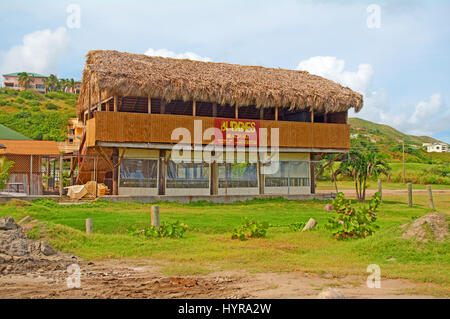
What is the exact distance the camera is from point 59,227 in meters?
10.9

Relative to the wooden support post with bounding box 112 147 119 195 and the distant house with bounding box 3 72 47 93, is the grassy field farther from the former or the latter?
the distant house with bounding box 3 72 47 93

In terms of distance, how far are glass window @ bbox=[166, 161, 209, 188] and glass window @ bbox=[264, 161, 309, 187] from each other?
3313 mm

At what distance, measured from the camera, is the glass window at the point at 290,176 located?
24.9 meters

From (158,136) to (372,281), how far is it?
14995mm

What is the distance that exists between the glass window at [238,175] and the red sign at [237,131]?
4.39ft

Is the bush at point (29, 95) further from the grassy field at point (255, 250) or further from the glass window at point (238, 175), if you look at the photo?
the grassy field at point (255, 250)

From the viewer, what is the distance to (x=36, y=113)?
238 ft

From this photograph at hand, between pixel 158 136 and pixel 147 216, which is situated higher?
pixel 158 136

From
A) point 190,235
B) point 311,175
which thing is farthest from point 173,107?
point 190,235

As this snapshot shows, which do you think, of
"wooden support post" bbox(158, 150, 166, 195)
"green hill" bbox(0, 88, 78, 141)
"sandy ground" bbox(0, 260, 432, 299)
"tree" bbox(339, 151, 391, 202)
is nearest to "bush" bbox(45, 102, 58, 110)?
"green hill" bbox(0, 88, 78, 141)

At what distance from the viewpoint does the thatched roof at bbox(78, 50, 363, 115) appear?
20422mm

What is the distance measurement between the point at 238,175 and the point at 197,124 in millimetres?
3581

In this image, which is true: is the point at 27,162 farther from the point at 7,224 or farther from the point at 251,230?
the point at 251,230
